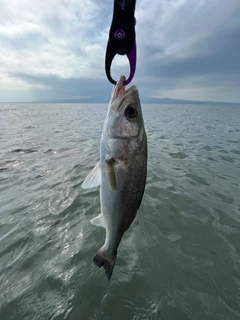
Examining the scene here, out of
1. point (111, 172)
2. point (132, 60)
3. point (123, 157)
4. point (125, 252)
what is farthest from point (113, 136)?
point (125, 252)

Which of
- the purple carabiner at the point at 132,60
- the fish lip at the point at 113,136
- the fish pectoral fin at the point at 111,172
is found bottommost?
the fish pectoral fin at the point at 111,172

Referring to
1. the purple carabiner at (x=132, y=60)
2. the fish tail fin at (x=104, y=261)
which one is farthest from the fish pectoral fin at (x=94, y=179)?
the purple carabiner at (x=132, y=60)

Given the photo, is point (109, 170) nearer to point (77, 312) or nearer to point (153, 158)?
point (77, 312)

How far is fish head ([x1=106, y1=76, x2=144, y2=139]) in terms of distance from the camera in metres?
2.28

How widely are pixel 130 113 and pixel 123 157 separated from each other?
549 mm

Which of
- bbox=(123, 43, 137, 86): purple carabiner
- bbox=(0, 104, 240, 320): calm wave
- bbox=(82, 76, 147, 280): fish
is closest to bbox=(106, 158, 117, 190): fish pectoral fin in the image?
bbox=(82, 76, 147, 280): fish

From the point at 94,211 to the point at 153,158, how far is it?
5895 millimetres

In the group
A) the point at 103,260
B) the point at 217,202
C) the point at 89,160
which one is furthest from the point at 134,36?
the point at 89,160

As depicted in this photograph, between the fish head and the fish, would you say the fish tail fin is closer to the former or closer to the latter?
the fish

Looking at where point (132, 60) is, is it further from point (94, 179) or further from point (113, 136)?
point (94, 179)

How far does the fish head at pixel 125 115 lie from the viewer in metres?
2.28

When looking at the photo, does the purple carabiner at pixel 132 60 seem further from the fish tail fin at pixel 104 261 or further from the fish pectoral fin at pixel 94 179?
the fish tail fin at pixel 104 261

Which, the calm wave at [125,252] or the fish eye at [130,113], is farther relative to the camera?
the calm wave at [125,252]

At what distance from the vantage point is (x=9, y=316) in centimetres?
281
